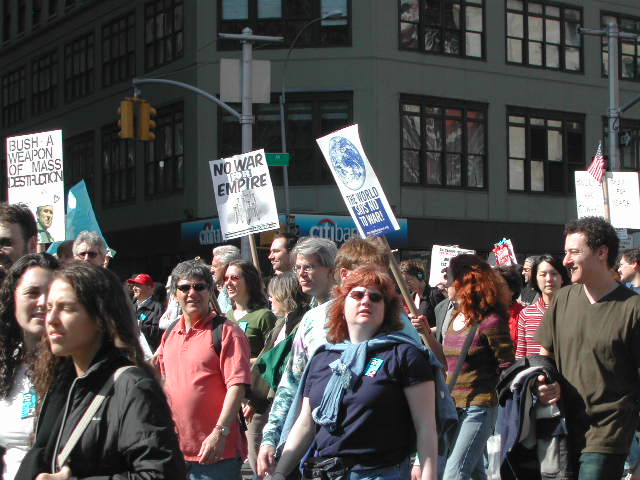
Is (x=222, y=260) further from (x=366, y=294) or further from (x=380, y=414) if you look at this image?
(x=380, y=414)

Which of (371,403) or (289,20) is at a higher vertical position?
(289,20)

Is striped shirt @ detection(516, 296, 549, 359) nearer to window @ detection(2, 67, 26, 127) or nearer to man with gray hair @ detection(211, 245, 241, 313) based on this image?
man with gray hair @ detection(211, 245, 241, 313)

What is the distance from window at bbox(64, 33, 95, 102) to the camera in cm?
3688

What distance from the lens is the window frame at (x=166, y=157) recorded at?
32.0m

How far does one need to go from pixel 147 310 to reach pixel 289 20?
21.6 m

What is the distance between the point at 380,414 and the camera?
488 centimetres

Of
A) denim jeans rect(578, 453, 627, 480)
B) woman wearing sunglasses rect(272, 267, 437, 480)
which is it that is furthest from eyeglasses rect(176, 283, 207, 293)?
denim jeans rect(578, 453, 627, 480)

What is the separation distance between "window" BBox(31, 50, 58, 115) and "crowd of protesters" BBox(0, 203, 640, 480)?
33052mm

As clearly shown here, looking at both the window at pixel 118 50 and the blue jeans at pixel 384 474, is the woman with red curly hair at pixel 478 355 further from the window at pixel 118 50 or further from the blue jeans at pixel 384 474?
the window at pixel 118 50

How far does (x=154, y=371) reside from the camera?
3.41 meters

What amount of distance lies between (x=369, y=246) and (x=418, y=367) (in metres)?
1.46

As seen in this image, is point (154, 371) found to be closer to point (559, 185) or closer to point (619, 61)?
point (559, 185)

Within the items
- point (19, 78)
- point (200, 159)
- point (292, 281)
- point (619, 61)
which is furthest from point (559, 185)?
point (292, 281)

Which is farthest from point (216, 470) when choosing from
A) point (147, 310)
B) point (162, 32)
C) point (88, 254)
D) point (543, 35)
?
point (543, 35)
